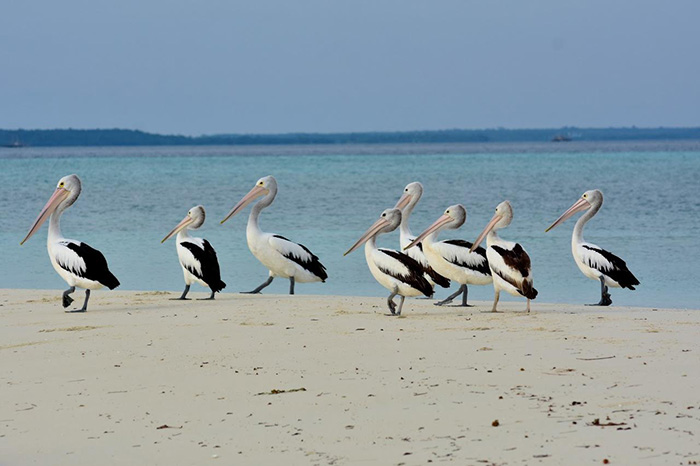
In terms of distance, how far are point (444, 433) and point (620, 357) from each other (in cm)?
169

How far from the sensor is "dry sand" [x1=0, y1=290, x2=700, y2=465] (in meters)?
3.98

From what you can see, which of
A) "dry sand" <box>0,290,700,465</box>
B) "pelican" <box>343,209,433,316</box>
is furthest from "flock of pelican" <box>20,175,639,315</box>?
"dry sand" <box>0,290,700,465</box>

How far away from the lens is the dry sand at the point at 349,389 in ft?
13.1

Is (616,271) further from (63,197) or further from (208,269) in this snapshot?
(63,197)

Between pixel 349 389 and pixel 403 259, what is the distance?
8.94 feet

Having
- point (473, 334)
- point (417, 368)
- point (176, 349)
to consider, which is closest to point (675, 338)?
point (473, 334)

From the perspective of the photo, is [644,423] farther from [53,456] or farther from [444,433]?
[53,456]

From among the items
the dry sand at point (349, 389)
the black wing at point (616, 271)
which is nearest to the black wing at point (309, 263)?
the dry sand at point (349, 389)

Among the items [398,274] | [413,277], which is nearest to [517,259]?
[413,277]

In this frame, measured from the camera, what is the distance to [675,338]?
19.8ft

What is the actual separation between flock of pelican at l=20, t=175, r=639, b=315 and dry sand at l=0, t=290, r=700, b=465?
33 cm

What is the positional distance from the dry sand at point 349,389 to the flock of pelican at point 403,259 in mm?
326

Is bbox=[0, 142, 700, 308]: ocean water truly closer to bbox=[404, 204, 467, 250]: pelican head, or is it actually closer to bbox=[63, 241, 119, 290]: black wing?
bbox=[404, 204, 467, 250]: pelican head

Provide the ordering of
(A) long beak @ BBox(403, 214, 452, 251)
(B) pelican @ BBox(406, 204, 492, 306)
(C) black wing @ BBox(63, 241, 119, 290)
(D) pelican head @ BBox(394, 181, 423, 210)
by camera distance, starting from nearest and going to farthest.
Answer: (C) black wing @ BBox(63, 241, 119, 290), (B) pelican @ BBox(406, 204, 492, 306), (A) long beak @ BBox(403, 214, 452, 251), (D) pelican head @ BBox(394, 181, 423, 210)
